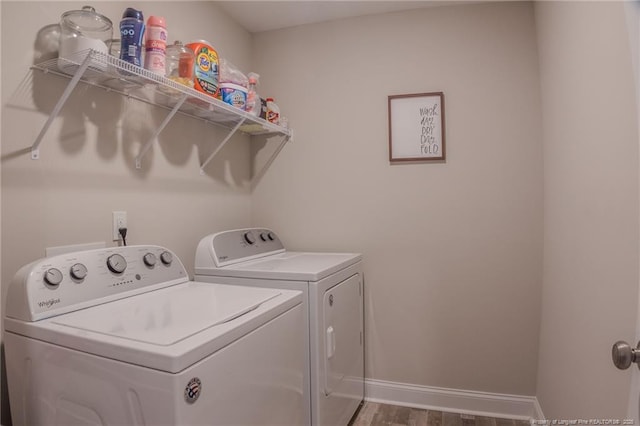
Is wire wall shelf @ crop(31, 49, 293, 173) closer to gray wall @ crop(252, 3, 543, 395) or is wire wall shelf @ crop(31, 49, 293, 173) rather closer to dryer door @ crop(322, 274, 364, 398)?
gray wall @ crop(252, 3, 543, 395)

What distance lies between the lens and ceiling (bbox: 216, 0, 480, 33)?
2.21 metres

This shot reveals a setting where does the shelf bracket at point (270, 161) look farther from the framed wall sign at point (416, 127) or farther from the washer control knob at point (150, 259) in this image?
the washer control knob at point (150, 259)

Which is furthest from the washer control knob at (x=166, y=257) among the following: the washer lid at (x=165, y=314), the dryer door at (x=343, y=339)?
the dryer door at (x=343, y=339)

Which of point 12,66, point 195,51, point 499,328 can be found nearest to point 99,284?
point 12,66

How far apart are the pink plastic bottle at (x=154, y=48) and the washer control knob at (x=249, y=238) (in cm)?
98

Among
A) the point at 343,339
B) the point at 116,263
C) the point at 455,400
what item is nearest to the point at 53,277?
the point at 116,263

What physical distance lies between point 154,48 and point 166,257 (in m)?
0.82

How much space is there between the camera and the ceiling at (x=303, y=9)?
2209 millimetres

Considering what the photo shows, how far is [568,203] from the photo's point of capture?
5.28 feet

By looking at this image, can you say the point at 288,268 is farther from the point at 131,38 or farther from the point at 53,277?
the point at 131,38

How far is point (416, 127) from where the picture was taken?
7.43ft

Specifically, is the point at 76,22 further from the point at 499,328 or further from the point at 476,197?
the point at 499,328

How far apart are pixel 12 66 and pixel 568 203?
2152 millimetres

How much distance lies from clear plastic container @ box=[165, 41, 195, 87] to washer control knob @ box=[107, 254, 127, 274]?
755 mm
